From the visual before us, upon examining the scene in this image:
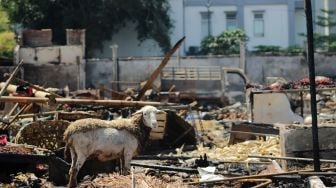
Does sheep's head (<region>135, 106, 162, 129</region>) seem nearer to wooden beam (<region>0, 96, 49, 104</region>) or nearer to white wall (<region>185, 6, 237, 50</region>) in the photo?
wooden beam (<region>0, 96, 49, 104</region>)

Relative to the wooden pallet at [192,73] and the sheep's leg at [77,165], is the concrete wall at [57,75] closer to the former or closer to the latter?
the wooden pallet at [192,73]

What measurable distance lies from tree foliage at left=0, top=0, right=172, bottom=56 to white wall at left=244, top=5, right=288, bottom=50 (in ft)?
26.3

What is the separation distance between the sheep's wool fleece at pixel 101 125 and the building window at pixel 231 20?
3552 centimetres

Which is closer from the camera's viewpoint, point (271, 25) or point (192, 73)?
point (192, 73)

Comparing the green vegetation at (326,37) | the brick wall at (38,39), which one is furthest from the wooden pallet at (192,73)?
the green vegetation at (326,37)

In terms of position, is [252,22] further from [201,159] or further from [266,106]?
[201,159]

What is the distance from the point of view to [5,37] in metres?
39.0

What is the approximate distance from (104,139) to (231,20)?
36.3 m

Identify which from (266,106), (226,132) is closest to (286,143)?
(266,106)

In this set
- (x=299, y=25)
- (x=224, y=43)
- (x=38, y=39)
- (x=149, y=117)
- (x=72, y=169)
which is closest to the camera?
(x=72, y=169)

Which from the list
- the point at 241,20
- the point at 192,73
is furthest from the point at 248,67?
the point at 241,20

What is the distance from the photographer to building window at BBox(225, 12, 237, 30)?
44438mm

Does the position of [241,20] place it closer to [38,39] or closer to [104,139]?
[38,39]

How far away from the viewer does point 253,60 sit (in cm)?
3369
